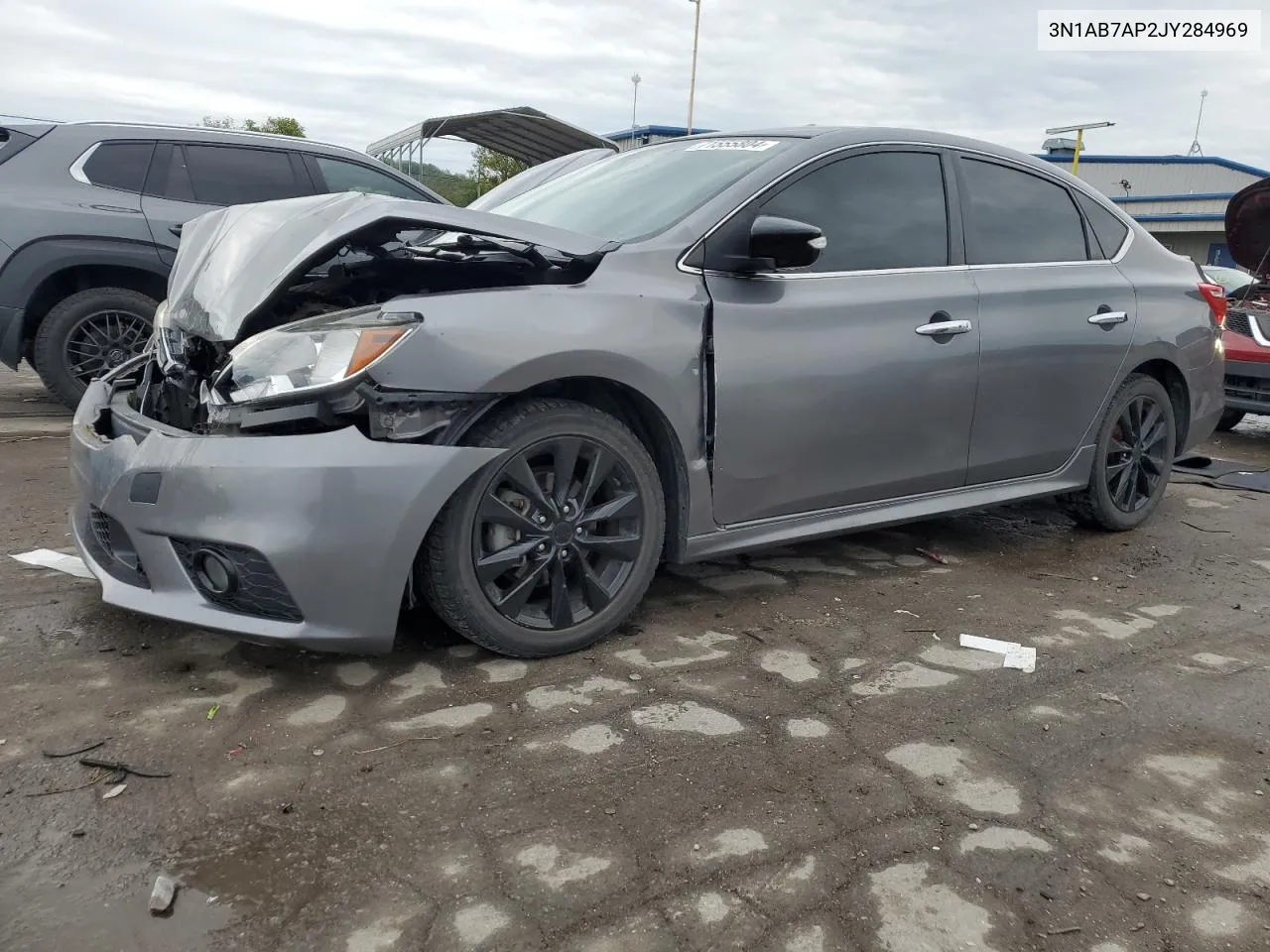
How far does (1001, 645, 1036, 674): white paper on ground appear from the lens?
115 inches

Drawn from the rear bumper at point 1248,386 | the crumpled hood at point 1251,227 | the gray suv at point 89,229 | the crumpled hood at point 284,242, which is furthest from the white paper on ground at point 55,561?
the crumpled hood at point 1251,227

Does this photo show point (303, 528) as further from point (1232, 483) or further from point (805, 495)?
point (1232, 483)

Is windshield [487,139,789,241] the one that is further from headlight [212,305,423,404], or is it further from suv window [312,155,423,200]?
suv window [312,155,423,200]

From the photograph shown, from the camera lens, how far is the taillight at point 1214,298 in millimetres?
4500

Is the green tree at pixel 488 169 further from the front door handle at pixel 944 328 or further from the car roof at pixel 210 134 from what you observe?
the front door handle at pixel 944 328

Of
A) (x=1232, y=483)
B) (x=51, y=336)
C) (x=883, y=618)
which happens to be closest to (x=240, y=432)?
(x=883, y=618)

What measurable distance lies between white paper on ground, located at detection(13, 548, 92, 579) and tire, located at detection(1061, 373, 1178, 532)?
4002 mm

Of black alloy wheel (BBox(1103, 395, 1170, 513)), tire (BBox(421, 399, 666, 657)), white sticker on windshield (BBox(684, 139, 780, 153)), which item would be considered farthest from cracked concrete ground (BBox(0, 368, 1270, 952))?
white sticker on windshield (BBox(684, 139, 780, 153))

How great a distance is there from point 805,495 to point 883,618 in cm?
50

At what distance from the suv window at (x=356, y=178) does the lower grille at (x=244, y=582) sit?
4.48 m

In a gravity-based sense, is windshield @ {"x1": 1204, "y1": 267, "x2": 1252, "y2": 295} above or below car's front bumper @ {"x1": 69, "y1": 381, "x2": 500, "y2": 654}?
above

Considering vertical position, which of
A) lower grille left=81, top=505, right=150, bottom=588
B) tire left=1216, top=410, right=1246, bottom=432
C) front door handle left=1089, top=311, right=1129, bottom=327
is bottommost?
tire left=1216, top=410, right=1246, bottom=432

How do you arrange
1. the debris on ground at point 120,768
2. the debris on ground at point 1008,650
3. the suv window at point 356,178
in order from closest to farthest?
the debris on ground at point 120,768 < the debris on ground at point 1008,650 < the suv window at point 356,178

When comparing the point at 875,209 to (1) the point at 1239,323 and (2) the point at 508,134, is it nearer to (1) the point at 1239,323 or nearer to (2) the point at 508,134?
(1) the point at 1239,323
